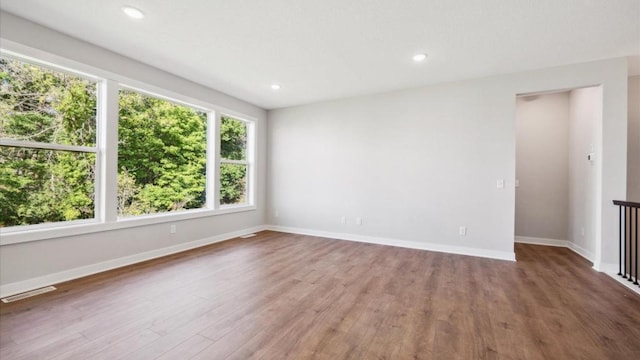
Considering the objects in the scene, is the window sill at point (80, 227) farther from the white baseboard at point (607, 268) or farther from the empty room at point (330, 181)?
the white baseboard at point (607, 268)

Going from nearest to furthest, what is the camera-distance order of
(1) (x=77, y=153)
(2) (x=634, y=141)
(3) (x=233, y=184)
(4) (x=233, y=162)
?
(1) (x=77, y=153) → (2) (x=634, y=141) → (4) (x=233, y=162) → (3) (x=233, y=184)

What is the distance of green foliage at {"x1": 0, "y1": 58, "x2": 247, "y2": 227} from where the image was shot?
2668 mm

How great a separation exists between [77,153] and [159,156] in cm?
96

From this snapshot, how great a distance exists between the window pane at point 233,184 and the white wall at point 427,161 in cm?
72

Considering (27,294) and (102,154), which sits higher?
(102,154)

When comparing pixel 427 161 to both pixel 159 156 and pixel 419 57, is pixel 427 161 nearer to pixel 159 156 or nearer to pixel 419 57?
pixel 419 57

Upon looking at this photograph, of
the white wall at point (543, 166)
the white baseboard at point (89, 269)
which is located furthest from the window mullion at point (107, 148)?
the white wall at point (543, 166)

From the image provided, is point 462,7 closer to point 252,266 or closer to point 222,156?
point 252,266

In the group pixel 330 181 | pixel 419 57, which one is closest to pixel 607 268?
pixel 419 57

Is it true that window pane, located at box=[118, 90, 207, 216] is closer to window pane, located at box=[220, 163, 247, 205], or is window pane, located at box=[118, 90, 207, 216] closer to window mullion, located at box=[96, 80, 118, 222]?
window mullion, located at box=[96, 80, 118, 222]

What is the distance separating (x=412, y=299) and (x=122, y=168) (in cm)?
387

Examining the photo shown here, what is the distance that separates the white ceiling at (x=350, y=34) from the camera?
7.75 ft

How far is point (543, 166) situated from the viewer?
4.74 meters

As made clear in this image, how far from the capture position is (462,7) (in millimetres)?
2328
